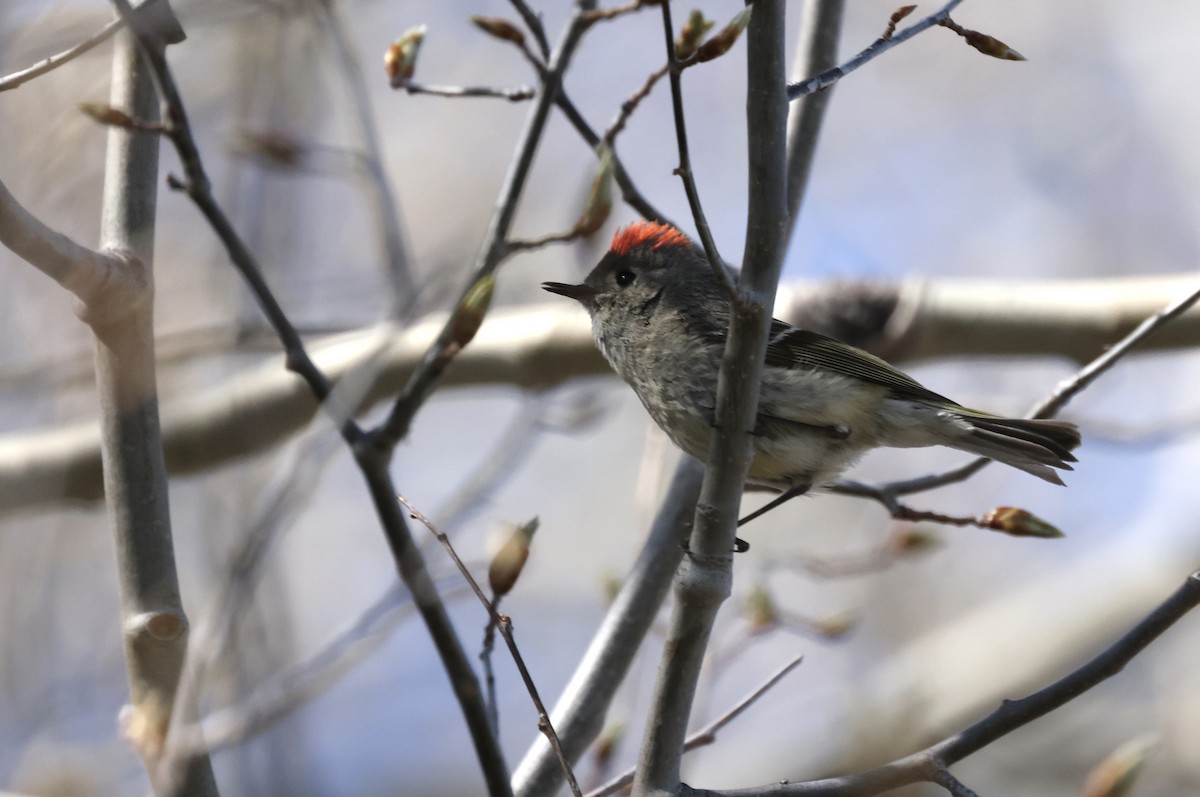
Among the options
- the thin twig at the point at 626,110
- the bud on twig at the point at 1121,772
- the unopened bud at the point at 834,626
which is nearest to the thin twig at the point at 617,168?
the thin twig at the point at 626,110

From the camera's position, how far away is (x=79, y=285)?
1863mm

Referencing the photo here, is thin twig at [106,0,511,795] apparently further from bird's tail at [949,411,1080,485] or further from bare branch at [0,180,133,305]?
bird's tail at [949,411,1080,485]

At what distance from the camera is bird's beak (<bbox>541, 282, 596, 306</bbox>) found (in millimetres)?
3172

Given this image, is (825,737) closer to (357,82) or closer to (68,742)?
(68,742)

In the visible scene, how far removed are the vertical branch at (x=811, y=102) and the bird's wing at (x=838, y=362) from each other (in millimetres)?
357

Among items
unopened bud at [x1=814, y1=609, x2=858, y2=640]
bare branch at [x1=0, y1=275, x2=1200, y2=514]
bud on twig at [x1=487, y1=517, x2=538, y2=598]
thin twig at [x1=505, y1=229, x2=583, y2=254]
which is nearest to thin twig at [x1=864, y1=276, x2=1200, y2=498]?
unopened bud at [x1=814, y1=609, x2=858, y2=640]

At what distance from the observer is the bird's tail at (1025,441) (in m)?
2.71

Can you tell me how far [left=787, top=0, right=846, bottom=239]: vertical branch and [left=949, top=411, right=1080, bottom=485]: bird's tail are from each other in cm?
77

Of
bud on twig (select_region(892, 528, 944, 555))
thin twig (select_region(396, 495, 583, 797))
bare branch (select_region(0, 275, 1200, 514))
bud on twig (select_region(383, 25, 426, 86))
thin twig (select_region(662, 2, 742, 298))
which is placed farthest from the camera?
bare branch (select_region(0, 275, 1200, 514))

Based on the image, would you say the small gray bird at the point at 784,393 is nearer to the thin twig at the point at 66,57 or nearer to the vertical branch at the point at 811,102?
the vertical branch at the point at 811,102

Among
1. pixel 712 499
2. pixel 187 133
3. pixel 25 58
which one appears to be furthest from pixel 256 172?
pixel 712 499

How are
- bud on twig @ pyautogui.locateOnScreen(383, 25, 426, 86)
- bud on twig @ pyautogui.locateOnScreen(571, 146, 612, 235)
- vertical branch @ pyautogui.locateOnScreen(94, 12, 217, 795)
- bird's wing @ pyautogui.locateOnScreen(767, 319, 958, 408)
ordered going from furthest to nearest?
bird's wing @ pyautogui.locateOnScreen(767, 319, 958, 408) → bud on twig @ pyautogui.locateOnScreen(383, 25, 426, 86) → bud on twig @ pyautogui.locateOnScreen(571, 146, 612, 235) → vertical branch @ pyautogui.locateOnScreen(94, 12, 217, 795)

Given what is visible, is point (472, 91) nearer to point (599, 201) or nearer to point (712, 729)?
point (599, 201)

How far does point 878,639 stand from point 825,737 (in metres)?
1.78
